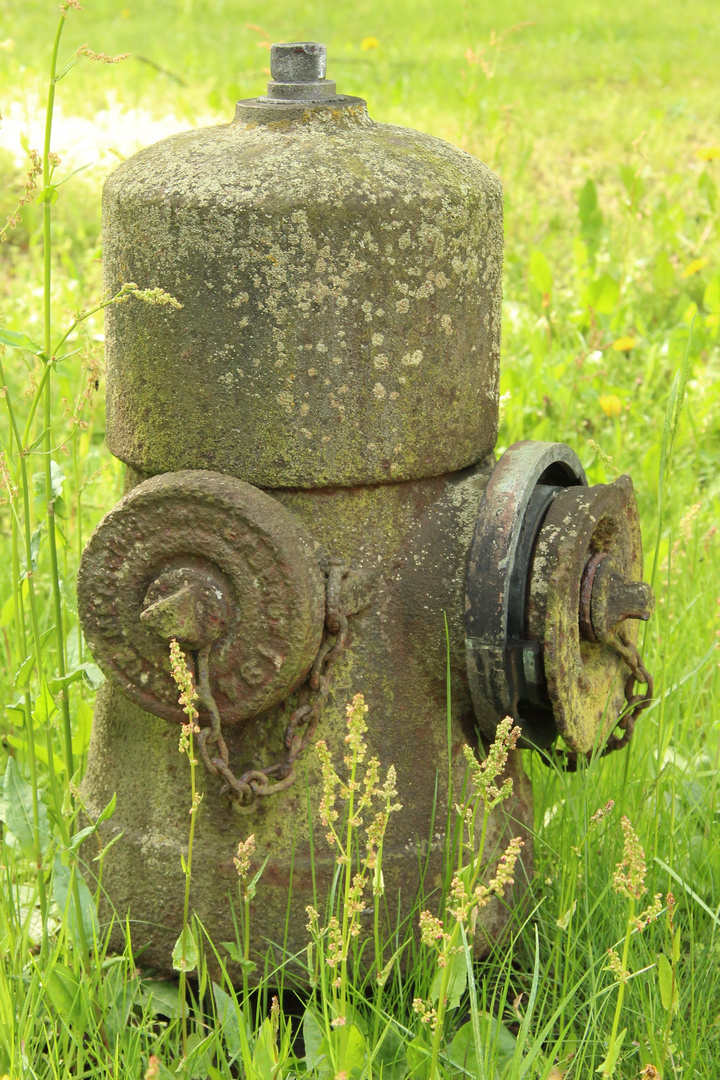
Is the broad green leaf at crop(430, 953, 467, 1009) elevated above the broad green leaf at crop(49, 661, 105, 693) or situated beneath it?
situated beneath

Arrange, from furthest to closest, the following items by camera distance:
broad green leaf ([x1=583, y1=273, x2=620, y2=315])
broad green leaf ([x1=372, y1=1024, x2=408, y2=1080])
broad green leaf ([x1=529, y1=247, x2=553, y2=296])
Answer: broad green leaf ([x1=529, y1=247, x2=553, y2=296]) < broad green leaf ([x1=583, y1=273, x2=620, y2=315]) < broad green leaf ([x1=372, y1=1024, x2=408, y2=1080])

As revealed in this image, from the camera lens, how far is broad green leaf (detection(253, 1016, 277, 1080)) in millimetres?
1483

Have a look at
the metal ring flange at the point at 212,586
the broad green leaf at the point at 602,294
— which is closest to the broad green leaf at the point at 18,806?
the metal ring flange at the point at 212,586

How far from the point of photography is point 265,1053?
1.50 m

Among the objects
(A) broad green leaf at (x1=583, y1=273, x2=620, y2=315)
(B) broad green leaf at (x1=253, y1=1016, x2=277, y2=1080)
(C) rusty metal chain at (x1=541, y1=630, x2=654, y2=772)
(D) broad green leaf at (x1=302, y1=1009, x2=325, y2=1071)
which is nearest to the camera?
(B) broad green leaf at (x1=253, y1=1016, x2=277, y2=1080)

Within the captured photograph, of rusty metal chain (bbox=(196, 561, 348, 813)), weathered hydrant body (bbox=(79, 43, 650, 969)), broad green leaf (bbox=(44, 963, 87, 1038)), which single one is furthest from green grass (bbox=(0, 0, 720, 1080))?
rusty metal chain (bbox=(196, 561, 348, 813))

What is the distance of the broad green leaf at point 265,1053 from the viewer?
1483mm

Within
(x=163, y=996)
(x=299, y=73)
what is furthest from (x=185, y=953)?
(x=299, y=73)

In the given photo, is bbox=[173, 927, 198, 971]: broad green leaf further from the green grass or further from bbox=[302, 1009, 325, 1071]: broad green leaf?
bbox=[302, 1009, 325, 1071]: broad green leaf

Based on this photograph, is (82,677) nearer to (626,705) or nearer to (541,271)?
(626,705)

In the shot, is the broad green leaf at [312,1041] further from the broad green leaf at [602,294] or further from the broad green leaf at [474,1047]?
the broad green leaf at [602,294]

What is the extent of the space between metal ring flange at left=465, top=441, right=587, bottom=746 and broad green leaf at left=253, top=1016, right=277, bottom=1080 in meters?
0.59

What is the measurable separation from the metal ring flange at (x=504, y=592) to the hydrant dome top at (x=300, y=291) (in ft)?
0.37

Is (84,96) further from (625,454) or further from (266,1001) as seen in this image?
(266,1001)
